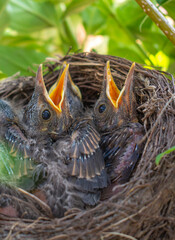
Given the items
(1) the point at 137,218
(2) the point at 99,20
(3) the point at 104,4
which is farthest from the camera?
(2) the point at 99,20

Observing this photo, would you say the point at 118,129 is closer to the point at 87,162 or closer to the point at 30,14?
the point at 87,162

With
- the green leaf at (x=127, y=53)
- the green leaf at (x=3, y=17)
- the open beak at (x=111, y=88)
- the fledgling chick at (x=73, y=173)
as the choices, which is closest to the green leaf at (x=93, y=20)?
the green leaf at (x=127, y=53)

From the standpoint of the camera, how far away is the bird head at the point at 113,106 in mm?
1353

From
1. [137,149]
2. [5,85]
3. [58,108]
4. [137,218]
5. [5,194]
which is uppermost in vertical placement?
[5,85]

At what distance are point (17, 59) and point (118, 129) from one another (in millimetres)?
743

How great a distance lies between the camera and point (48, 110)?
4.59ft

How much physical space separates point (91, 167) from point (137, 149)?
0.21 m

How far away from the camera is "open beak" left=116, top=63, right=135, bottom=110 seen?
4.35 ft

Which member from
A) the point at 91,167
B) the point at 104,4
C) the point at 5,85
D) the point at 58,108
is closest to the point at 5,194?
the point at 91,167

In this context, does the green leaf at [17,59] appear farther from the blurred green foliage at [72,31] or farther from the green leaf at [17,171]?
the green leaf at [17,171]

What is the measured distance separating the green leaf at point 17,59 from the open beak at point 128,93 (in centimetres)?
63

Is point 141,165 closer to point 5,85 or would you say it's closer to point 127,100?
point 127,100

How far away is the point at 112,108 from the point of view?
140 cm

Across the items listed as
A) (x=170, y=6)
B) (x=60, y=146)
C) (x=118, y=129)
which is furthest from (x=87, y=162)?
(x=170, y=6)
